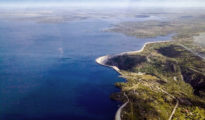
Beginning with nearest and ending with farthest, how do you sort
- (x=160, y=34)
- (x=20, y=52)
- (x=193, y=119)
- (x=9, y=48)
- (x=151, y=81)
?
(x=193, y=119) < (x=151, y=81) < (x=20, y=52) < (x=9, y=48) < (x=160, y=34)

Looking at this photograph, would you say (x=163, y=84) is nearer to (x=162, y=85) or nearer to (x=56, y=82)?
(x=162, y=85)

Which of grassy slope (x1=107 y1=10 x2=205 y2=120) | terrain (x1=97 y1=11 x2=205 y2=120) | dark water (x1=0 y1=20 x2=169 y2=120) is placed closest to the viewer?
terrain (x1=97 y1=11 x2=205 y2=120)

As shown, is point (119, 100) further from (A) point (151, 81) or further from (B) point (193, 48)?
(B) point (193, 48)

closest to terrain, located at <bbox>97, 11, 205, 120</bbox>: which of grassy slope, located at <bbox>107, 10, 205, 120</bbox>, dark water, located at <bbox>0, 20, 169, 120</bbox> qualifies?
grassy slope, located at <bbox>107, 10, 205, 120</bbox>

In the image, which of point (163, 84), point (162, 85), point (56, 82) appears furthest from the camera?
point (56, 82)

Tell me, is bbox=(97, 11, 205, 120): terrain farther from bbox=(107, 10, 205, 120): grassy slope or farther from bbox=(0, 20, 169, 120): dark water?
bbox=(0, 20, 169, 120): dark water

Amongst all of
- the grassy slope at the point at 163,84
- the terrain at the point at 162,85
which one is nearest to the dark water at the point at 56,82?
the terrain at the point at 162,85

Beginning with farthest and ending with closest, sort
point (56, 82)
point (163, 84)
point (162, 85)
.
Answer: point (56, 82) < point (163, 84) < point (162, 85)

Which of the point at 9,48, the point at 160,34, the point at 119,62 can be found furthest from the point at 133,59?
the point at 160,34

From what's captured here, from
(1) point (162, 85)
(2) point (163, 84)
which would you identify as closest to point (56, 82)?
(1) point (162, 85)
